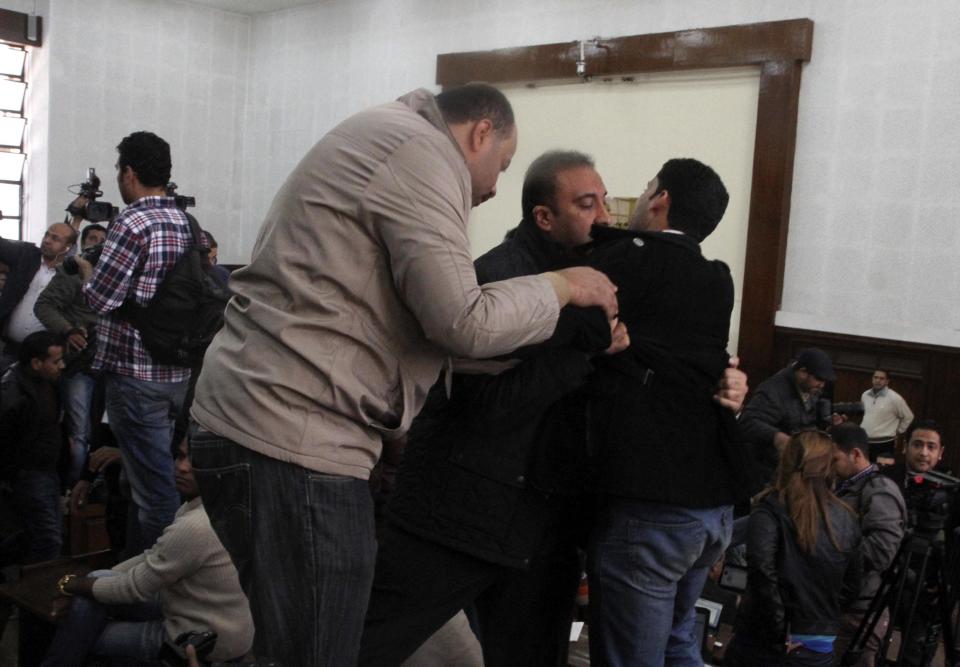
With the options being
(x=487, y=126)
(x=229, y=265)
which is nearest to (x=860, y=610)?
(x=487, y=126)

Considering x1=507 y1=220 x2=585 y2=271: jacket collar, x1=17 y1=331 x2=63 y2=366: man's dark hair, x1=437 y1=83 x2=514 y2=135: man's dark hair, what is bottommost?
x1=17 y1=331 x2=63 y2=366: man's dark hair

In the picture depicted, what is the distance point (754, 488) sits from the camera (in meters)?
1.93

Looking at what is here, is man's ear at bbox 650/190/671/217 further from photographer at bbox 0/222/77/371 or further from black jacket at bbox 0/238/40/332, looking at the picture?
black jacket at bbox 0/238/40/332

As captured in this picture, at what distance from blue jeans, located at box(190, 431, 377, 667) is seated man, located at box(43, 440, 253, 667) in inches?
51.7

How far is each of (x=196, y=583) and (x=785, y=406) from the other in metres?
3.70

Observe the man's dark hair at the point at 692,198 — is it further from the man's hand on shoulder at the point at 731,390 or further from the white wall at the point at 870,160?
the white wall at the point at 870,160

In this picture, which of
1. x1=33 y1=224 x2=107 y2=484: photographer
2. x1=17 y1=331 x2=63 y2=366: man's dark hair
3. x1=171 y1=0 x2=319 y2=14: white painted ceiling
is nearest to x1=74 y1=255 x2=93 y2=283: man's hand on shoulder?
x1=17 y1=331 x2=63 y2=366: man's dark hair

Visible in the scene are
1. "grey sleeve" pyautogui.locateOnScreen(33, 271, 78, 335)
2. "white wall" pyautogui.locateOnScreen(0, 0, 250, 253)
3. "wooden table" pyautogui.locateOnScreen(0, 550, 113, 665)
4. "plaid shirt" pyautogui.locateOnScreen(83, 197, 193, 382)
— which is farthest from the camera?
"white wall" pyautogui.locateOnScreen(0, 0, 250, 253)

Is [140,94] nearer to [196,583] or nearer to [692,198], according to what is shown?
[196,583]

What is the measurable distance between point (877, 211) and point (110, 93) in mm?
7342

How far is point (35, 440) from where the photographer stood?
4.34 metres

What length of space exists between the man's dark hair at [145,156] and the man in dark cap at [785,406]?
342 centimetres

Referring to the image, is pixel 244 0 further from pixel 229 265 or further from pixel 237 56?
pixel 229 265

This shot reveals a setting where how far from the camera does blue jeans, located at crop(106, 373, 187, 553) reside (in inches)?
134
